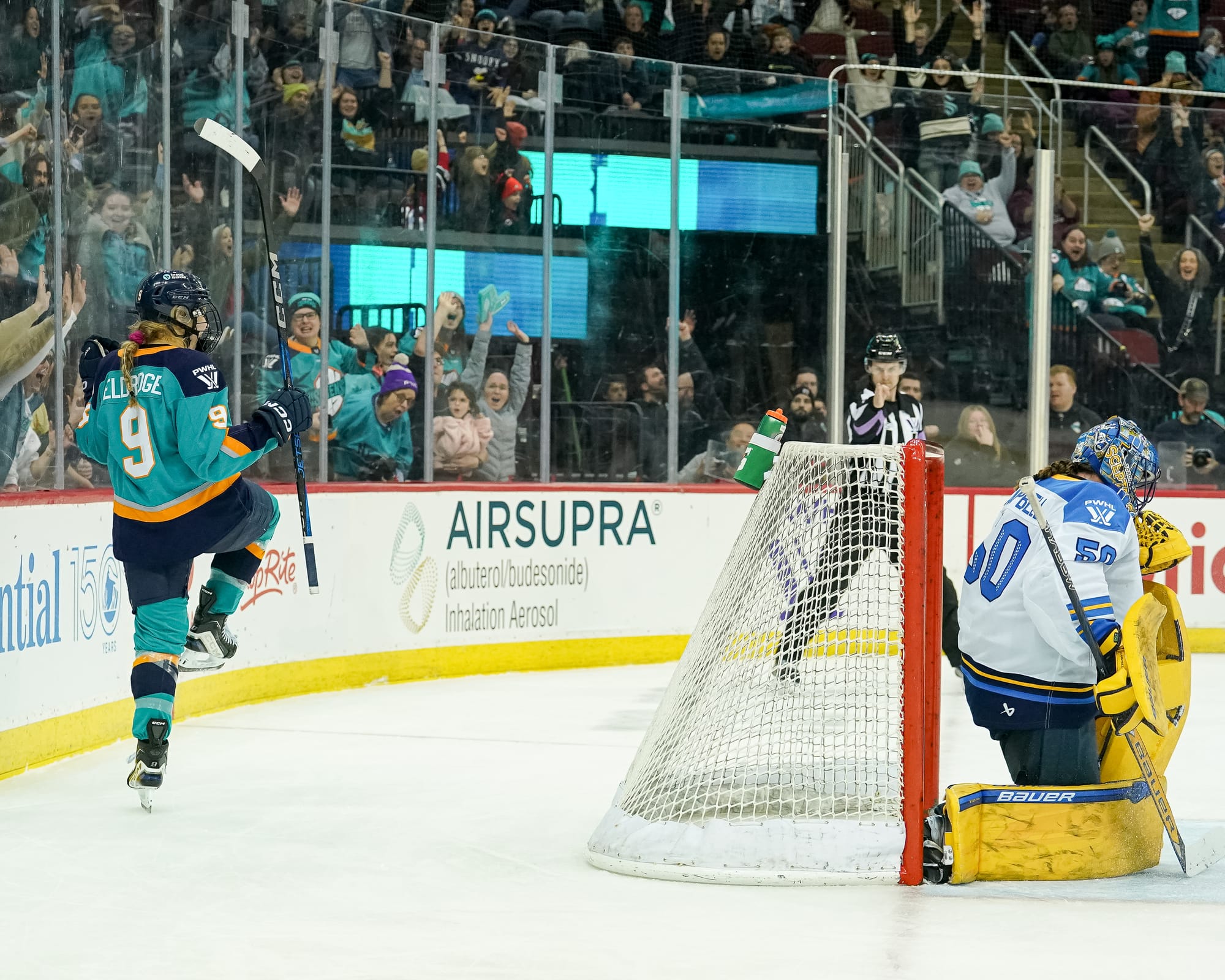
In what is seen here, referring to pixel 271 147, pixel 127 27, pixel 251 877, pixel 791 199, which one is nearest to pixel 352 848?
pixel 251 877

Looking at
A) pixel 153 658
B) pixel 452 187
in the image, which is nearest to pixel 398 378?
pixel 452 187

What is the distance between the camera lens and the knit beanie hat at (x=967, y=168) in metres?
8.89

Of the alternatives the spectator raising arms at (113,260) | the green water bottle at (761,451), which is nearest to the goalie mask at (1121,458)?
the green water bottle at (761,451)

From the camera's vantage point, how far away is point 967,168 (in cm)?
891

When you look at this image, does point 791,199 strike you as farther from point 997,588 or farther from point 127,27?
point 997,588

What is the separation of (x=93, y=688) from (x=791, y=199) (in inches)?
184

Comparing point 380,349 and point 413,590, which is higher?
point 380,349

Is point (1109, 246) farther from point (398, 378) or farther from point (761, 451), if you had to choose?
point (761, 451)

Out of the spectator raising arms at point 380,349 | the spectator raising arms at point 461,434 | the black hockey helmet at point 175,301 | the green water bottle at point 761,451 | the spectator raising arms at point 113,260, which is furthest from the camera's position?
the spectator raising arms at point 461,434

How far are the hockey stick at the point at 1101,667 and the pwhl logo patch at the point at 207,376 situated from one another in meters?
2.06

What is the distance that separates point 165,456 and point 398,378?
3.37 metres

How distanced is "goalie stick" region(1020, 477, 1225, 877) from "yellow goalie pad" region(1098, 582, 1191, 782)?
0.13 ft

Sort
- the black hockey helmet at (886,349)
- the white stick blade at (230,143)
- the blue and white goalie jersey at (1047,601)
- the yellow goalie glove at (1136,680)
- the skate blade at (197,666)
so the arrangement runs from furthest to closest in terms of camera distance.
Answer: the black hockey helmet at (886,349), the white stick blade at (230,143), the skate blade at (197,666), the blue and white goalie jersey at (1047,601), the yellow goalie glove at (1136,680)

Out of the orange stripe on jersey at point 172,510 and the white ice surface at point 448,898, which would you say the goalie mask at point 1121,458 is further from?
the orange stripe on jersey at point 172,510
